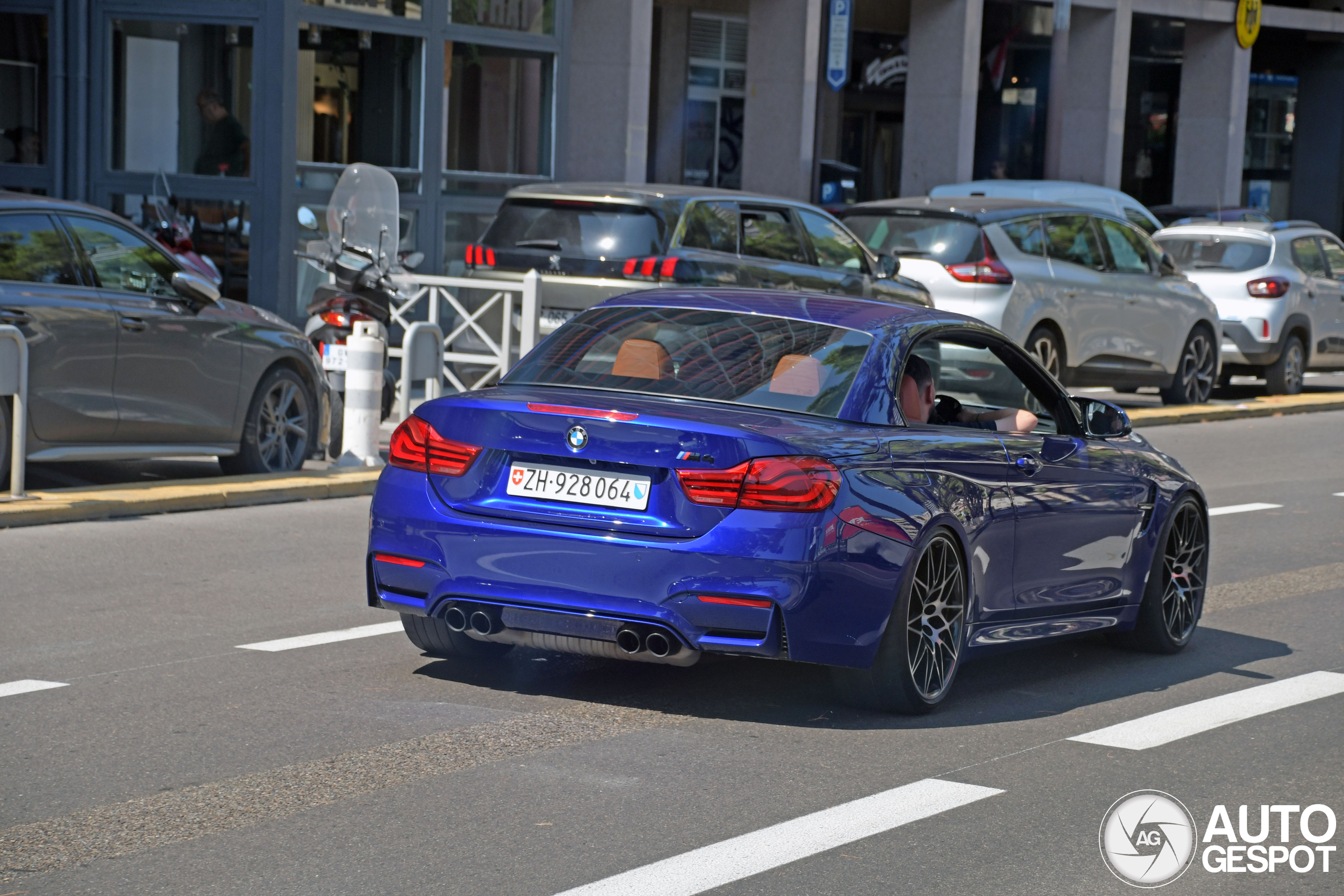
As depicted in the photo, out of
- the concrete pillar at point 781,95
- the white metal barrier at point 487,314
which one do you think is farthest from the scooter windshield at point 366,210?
the concrete pillar at point 781,95

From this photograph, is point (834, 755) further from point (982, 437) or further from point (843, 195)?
point (843, 195)

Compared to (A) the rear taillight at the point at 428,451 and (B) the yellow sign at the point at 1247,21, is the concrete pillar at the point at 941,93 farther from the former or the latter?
(A) the rear taillight at the point at 428,451

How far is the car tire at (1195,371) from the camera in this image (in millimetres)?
19672

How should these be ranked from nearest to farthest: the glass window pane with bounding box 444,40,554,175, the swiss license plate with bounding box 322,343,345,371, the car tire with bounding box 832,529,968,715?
the car tire with bounding box 832,529,968,715, the swiss license plate with bounding box 322,343,345,371, the glass window pane with bounding box 444,40,554,175

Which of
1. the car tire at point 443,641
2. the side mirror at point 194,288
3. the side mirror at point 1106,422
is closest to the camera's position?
the car tire at point 443,641

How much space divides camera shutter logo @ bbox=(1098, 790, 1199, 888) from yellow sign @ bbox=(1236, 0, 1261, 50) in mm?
38006

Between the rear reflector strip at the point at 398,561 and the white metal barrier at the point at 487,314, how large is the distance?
810 centimetres

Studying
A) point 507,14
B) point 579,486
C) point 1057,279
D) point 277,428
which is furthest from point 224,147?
point 579,486

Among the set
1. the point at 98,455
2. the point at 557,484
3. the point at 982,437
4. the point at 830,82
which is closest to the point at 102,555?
the point at 98,455

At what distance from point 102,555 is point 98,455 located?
4.92 ft

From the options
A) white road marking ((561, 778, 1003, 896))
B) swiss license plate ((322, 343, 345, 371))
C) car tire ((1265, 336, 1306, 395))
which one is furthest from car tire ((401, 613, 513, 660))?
car tire ((1265, 336, 1306, 395))

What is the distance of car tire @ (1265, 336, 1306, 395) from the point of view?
2180 centimetres

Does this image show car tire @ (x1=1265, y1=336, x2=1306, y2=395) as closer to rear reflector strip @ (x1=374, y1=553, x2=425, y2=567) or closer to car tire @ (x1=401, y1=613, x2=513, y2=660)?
car tire @ (x1=401, y1=613, x2=513, y2=660)

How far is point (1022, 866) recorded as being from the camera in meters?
4.90
